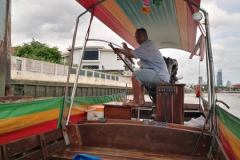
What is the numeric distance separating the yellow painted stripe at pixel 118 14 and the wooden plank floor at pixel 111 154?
225cm

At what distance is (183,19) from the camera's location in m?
3.45

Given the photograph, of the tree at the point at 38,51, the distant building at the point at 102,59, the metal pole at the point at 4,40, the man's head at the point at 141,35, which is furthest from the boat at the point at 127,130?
the distant building at the point at 102,59

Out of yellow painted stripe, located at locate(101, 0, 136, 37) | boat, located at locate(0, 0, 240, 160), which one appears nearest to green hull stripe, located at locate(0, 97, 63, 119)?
boat, located at locate(0, 0, 240, 160)

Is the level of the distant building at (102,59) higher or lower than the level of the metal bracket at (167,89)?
higher

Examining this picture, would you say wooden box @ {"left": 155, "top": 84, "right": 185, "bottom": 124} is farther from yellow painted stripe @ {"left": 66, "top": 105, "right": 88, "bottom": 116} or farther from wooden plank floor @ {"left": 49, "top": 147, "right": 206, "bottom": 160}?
yellow painted stripe @ {"left": 66, "top": 105, "right": 88, "bottom": 116}

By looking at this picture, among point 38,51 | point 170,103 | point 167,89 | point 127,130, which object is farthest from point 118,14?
point 38,51

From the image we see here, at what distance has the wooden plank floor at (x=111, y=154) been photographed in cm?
211

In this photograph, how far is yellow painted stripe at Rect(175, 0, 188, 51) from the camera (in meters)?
2.94

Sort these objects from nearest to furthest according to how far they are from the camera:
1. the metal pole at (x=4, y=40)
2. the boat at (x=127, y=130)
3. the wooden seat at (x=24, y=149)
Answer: the wooden seat at (x=24, y=149) < the boat at (x=127, y=130) < the metal pole at (x=4, y=40)

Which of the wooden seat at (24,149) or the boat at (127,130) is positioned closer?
the wooden seat at (24,149)

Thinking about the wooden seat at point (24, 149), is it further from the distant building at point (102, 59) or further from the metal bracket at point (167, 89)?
→ the distant building at point (102, 59)

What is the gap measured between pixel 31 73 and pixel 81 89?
722 cm

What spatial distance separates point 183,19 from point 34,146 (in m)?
3.05

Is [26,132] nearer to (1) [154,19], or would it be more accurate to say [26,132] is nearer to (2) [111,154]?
(2) [111,154]
